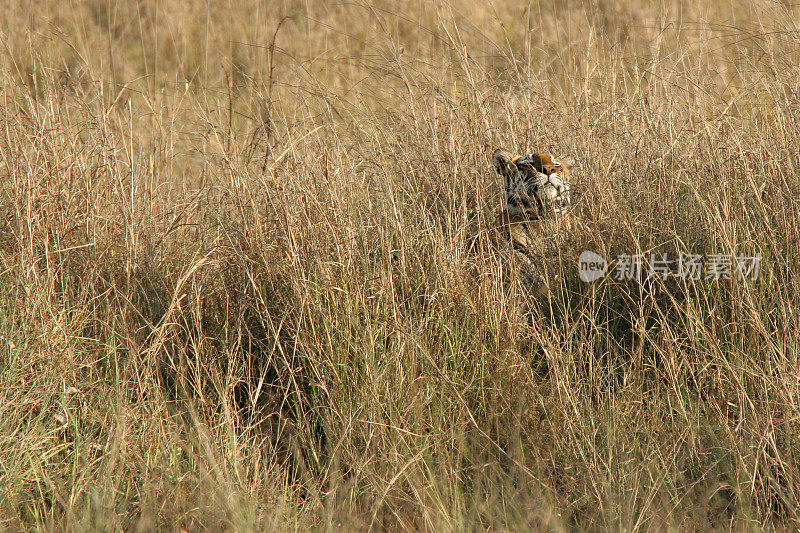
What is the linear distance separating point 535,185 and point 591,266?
0.45 meters

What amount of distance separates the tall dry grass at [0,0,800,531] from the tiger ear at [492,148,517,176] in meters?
0.14

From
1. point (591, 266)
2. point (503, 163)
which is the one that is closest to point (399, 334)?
point (591, 266)

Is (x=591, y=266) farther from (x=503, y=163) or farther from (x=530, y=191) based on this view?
(x=503, y=163)

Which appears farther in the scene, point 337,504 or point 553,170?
point 553,170

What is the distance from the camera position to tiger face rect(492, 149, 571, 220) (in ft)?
10.3

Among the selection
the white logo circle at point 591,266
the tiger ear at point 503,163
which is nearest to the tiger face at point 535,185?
the tiger ear at point 503,163

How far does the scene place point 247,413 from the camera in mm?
2662

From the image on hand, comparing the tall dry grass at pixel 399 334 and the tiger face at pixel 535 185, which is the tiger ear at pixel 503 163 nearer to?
the tiger face at pixel 535 185

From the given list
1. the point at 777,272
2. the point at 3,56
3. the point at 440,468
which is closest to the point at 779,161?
the point at 777,272

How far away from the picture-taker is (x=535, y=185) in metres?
3.15

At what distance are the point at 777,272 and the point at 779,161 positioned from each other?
0.54 meters

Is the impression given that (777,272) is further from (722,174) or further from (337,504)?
(337,504)

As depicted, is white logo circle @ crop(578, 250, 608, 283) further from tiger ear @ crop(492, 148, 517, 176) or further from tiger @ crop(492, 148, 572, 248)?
tiger ear @ crop(492, 148, 517, 176)

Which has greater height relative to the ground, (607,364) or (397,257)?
(397,257)
